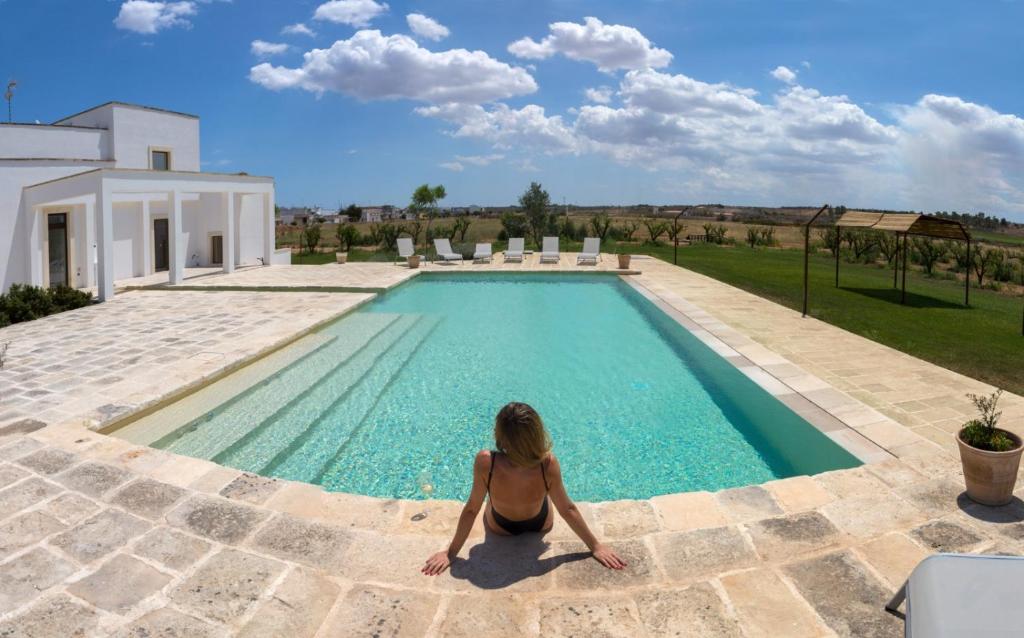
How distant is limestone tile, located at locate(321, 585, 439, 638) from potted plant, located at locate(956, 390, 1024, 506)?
3.05m

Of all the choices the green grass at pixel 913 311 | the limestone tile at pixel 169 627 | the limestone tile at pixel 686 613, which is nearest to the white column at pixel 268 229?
the green grass at pixel 913 311

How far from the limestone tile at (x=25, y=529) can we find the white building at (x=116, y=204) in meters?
10.1

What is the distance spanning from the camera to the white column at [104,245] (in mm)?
11938

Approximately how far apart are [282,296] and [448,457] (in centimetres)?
855

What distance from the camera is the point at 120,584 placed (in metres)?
A: 2.82

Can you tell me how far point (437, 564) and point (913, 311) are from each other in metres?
10.5

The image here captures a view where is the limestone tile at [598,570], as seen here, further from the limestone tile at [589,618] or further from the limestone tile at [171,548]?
the limestone tile at [171,548]

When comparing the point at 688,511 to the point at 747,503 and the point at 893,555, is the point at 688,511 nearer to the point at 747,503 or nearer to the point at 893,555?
the point at 747,503

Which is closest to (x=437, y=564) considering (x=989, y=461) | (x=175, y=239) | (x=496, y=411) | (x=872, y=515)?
(x=872, y=515)

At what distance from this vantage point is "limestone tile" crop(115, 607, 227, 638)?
2.47m

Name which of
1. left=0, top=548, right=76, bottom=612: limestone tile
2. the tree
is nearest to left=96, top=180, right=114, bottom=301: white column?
left=0, top=548, right=76, bottom=612: limestone tile

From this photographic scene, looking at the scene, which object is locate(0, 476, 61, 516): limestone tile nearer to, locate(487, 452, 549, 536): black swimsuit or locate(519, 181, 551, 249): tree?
locate(487, 452, 549, 536): black swimsuit

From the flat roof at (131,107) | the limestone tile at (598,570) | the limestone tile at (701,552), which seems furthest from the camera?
the flat roof at (131,107)

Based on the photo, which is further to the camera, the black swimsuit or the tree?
the tree
